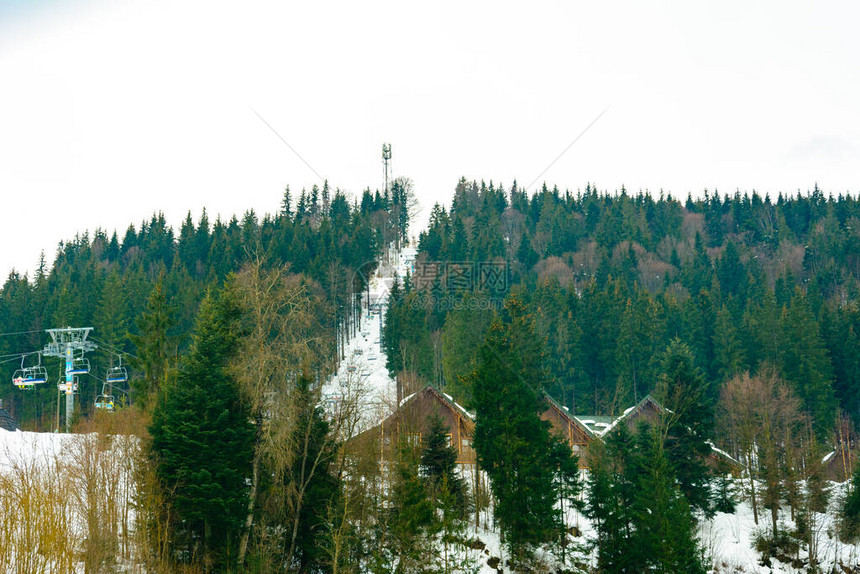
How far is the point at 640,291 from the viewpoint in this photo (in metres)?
78.5

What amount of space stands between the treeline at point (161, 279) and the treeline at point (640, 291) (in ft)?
34.3

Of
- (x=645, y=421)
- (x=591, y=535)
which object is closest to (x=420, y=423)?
(x=591, y=535)

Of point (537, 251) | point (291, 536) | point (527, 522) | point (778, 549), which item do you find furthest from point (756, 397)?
point (537, 251)

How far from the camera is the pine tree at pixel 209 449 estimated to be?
83.3ft

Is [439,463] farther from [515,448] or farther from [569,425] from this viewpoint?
[569,425]

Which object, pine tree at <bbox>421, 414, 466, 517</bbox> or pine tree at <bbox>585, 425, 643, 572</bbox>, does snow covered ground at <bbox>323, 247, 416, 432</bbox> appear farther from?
pine tree at <bbox>585, 425, 643, 572</bbox>

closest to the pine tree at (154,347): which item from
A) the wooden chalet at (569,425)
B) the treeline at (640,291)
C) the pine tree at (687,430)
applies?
the treeline at (640,291)

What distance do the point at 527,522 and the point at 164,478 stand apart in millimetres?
16887

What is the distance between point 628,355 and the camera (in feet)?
198

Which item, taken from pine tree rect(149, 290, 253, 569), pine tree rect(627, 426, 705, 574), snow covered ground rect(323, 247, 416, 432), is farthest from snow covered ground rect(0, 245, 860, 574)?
snow covered ground rect(323, 247, 416, 432)

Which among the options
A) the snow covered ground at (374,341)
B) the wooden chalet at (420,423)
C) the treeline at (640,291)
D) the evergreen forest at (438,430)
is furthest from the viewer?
the snow covered ground at (374,341)

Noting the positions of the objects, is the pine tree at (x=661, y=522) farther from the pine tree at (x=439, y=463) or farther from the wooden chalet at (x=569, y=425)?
the wooden chalet at (x=569, y=425)

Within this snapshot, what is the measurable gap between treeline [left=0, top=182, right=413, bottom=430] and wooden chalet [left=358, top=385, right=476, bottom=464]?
6.32m

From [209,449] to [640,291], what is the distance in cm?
6449
